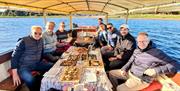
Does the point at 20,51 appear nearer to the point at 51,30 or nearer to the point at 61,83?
the point at 61,83

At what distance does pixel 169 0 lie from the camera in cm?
404

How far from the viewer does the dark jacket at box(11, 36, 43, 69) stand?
3.86 meters

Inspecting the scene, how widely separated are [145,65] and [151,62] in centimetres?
16

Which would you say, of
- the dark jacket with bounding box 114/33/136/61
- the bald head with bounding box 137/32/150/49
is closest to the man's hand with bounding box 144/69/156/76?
the bald head with bounding box 137/32/150/49

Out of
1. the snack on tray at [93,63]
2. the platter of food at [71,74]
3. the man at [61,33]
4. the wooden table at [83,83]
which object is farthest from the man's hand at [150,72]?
the man at [61,33]

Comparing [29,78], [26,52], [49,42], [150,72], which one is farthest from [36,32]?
[150,72]

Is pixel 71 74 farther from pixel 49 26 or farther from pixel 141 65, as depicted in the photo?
pixel 49 26

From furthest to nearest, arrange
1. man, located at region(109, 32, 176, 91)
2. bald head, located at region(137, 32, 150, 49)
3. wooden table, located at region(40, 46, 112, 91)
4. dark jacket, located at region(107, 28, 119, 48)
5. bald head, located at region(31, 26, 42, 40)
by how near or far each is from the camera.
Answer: dark jacket, located at region(107, 28, 119, 48)
bald head, located at region(31, 26, 42, 40)
bald head, located at region(137, 32, 150, 49)
man, located at region(109, 32, 176, 91)
wooden table, located at region(40, 46, 112, 91)

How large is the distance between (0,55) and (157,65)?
2.86 meters

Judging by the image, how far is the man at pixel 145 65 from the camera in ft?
10.4

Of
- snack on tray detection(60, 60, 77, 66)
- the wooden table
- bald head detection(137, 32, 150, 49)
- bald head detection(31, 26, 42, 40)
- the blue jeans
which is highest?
bald head detection(31, 26, 42, 40)

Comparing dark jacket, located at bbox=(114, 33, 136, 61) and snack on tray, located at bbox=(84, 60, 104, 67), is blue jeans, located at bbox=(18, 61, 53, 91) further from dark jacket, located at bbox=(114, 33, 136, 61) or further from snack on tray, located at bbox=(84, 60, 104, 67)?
dark jacket, located at bbox=(114, 33, 136, 61)

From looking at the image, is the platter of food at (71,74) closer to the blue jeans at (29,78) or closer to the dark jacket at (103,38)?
the blue jeans at (29,78)

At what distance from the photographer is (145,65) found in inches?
142
